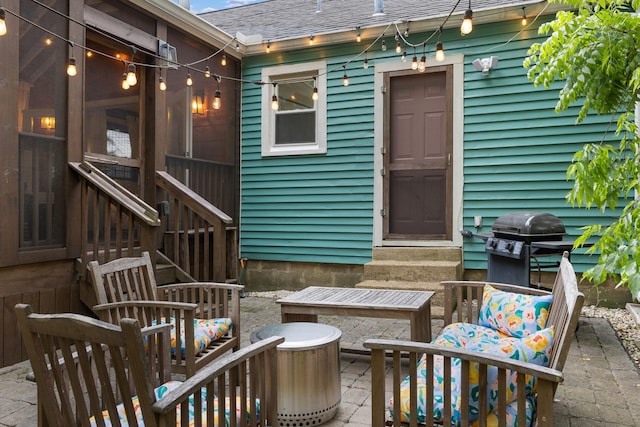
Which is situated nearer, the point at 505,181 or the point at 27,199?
the point at 27,199

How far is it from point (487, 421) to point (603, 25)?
276cm

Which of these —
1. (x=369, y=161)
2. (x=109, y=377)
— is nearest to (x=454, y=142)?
(x=369, y=161)

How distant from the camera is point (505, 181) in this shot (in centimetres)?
561

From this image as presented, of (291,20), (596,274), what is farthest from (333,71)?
(596,274)

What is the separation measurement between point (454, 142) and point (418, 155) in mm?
498

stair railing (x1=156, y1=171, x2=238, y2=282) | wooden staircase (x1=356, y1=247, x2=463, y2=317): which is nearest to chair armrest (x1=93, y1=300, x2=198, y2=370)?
stair railing (x1=156, y1=171, x2=238, y2=282)

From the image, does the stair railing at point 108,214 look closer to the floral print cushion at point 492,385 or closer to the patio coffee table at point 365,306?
the patio coffee table at point 365,306

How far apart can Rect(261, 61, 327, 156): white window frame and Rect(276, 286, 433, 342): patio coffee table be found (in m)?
3.37

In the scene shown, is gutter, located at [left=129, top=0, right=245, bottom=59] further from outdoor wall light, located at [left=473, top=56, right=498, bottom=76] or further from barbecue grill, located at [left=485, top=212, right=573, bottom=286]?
barbecue grill, located at [left=485, top=212, right=573, bottom=286]

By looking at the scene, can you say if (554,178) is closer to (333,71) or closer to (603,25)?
(603,25)

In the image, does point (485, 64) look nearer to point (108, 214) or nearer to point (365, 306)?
point (365, 306)

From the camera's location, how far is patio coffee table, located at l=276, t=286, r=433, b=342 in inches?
119

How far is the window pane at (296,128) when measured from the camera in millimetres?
6647

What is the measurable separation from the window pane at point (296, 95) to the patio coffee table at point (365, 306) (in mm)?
3864
